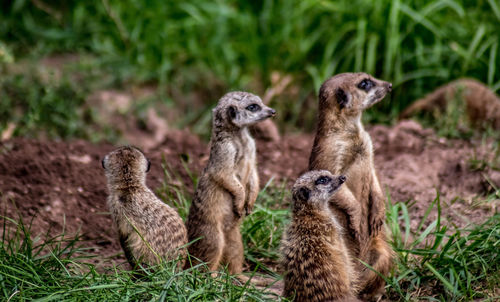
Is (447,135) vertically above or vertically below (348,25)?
below

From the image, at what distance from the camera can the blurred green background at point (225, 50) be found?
275 inches

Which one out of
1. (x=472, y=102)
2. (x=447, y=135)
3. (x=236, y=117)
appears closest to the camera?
(x=236, y=117)

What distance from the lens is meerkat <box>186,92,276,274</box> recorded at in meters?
3.95

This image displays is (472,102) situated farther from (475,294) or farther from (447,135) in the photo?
(475,294)

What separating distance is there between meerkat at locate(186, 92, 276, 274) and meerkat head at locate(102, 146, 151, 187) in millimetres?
416

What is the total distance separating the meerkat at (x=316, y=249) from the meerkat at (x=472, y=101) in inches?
124

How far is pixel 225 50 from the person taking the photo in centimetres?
771

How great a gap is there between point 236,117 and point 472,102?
331 cm

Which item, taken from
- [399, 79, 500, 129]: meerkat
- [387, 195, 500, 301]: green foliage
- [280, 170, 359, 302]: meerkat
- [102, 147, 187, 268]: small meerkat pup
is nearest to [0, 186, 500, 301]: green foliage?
[387, 195, 500, 301]: green foliage

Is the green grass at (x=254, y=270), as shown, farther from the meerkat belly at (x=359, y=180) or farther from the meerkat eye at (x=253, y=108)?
the meerkat eye at (x=253, y=108)

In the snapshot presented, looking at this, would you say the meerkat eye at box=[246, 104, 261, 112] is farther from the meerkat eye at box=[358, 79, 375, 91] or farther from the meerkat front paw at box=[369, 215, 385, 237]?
the meerkat front paw at box=[369, 215, 385, 237]

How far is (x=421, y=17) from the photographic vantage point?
269 inches

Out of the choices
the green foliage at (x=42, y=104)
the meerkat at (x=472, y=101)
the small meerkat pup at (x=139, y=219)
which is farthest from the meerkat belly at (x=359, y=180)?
the green foliage at (x=42, y=104)

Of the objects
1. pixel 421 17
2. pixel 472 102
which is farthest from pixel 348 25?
pixel 472 102
